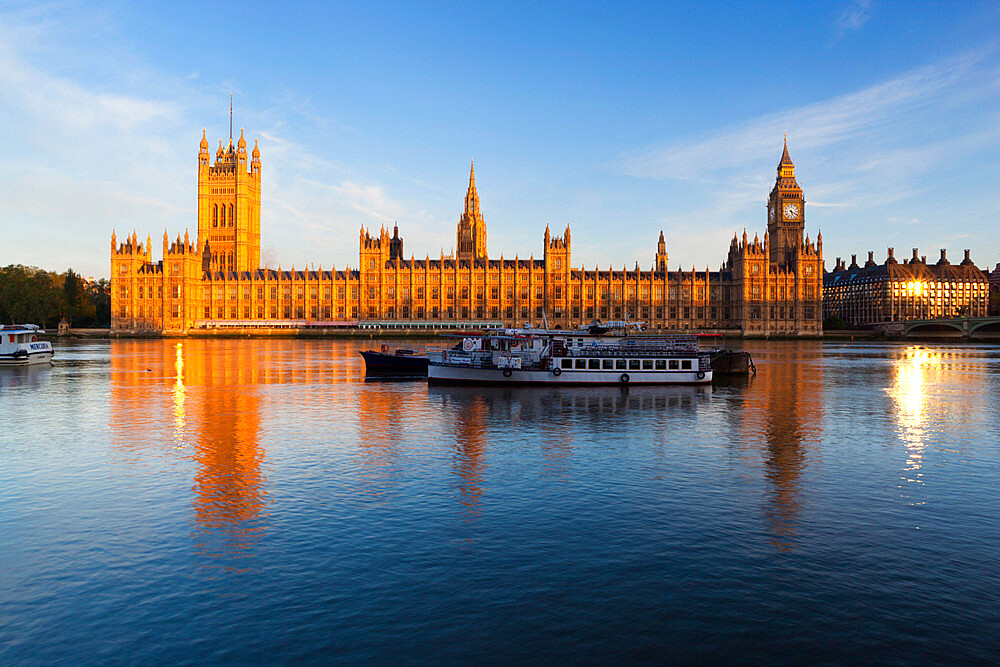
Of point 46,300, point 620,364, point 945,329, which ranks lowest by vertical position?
point 620,364

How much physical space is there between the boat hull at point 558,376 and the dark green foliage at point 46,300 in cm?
13833

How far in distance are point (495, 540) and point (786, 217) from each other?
7392 inches

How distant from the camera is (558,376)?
53594 mm

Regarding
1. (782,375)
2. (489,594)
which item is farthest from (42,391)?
(782,375)

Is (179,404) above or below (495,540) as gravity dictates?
above

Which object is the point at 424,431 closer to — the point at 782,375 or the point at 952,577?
the point at 952,577

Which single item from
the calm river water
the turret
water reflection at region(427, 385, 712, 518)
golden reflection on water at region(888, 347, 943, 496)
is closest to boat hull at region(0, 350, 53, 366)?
the calm river water

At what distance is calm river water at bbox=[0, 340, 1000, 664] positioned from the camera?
39.8 ft

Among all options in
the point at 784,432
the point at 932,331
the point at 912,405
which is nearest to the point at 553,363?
the point at 784,432

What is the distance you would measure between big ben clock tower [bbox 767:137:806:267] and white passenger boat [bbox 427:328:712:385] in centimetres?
13921

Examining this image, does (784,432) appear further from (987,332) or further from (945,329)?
(945,329)

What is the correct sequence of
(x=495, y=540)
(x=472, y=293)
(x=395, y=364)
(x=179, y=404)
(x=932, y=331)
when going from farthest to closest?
(x=932, y=331)
(x=472, y=293)
(x=395, y=364)
(x=179, y=404)
(x=495, y=540)

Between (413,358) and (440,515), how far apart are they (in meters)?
47.6

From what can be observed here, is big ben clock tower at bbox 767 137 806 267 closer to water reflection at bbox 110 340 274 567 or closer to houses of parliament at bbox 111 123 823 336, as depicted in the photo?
houses of parliament at bbox 111 123 823 336
